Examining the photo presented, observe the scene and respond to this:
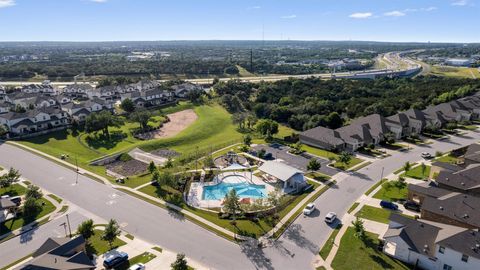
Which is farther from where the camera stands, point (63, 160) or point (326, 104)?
point (326, 104)

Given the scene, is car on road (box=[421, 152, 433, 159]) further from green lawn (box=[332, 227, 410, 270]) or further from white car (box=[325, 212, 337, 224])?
green lawn (box=[332, 227, 410, 270])

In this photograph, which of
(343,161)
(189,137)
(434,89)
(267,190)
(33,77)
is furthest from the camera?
→ (33,77)

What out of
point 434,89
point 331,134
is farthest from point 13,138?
point 434,89

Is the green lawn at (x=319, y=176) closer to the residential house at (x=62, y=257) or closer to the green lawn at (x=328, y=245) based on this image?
the green lawn at (x=328, y=245)

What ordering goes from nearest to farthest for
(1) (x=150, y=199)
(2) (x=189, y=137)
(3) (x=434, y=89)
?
(1) (x=150, y=199) < (2) (x=189, y=137) < (3) (x=434, y=89)

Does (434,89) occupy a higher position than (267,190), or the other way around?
(434,89)

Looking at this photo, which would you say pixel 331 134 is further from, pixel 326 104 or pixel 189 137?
pixel 189 137

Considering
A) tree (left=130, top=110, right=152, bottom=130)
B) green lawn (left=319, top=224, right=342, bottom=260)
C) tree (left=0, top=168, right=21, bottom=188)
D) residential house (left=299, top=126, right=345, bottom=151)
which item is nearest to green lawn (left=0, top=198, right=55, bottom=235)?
tree (left=0, top=168, right=21, bottom=188)
